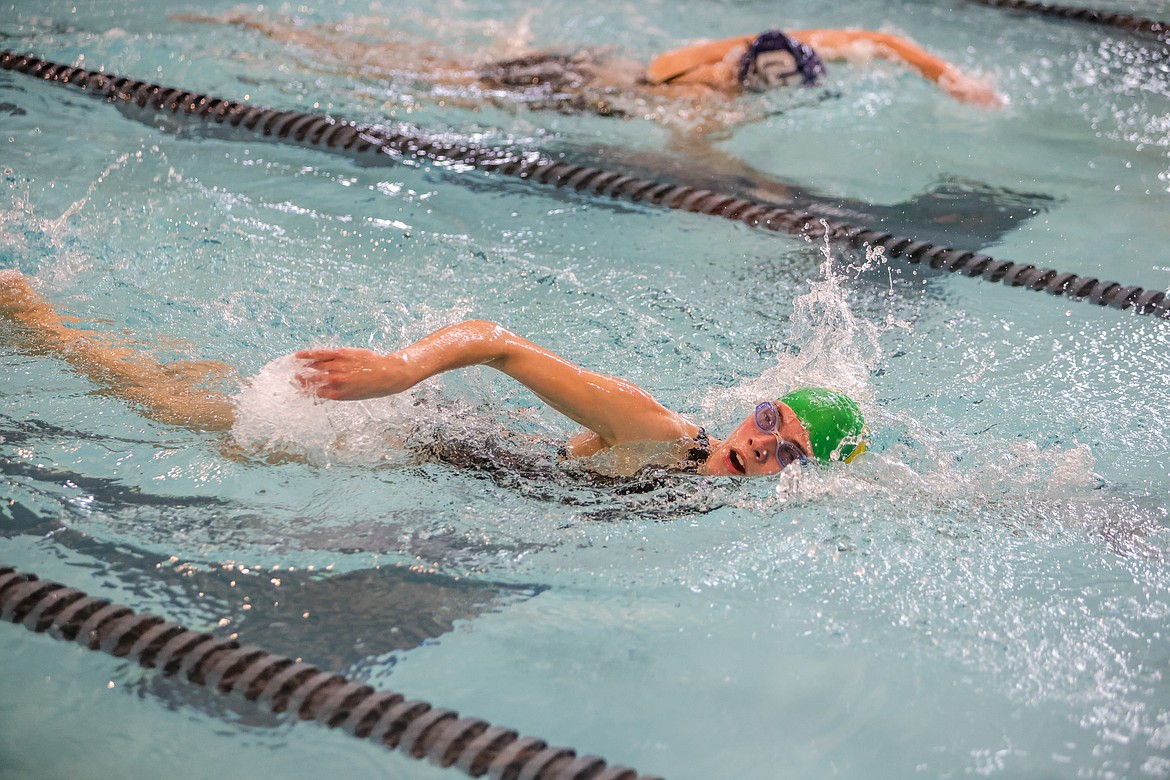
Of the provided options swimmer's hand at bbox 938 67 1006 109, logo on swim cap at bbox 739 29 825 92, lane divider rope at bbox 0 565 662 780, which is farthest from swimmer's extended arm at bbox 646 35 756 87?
lane divider rope at bbox 0 565 662 780

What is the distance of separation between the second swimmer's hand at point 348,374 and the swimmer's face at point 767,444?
0.94 meters

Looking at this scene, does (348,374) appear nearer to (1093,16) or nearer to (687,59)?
(687,59)

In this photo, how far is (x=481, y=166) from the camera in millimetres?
4828

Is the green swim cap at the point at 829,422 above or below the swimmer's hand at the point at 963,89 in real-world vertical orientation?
below

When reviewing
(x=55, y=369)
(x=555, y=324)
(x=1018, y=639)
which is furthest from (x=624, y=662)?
(x=55, y=369)

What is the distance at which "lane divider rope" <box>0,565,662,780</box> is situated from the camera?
2.08 meters

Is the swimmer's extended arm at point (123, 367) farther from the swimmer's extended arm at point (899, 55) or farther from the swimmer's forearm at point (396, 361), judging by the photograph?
the swimmer's extended arm at point (899, 55)

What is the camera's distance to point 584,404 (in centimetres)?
270

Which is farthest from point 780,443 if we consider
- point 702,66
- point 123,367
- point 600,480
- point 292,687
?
point 702,66

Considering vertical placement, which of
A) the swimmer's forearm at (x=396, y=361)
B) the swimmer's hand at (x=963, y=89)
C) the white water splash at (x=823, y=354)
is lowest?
the white water splash at (x=823, y=354)

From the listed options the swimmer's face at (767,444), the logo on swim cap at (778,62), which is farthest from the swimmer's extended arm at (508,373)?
Result: the logo on swim cap at (778,62)

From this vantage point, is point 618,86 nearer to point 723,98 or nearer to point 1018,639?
point 723,98

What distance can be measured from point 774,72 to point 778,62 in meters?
0.05

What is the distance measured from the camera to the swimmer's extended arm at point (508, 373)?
223cm
